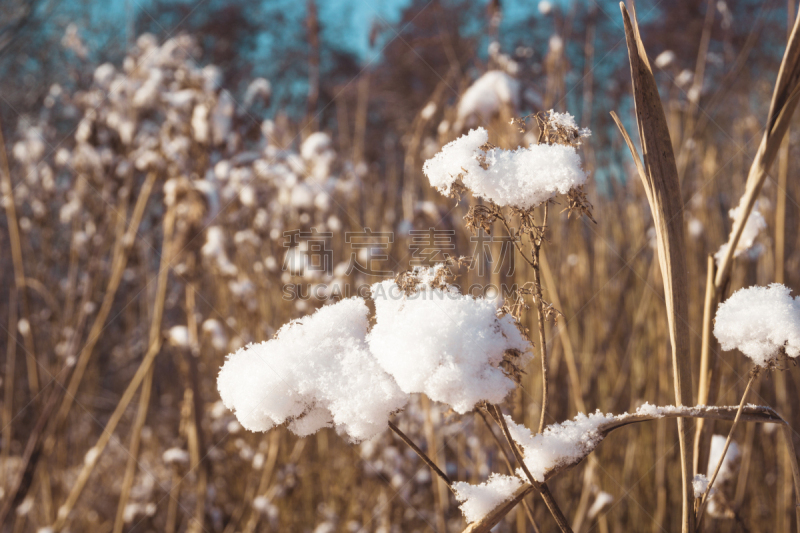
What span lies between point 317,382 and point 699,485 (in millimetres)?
230

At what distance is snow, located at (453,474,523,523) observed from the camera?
0.26 m

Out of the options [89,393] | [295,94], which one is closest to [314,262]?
[89,393]

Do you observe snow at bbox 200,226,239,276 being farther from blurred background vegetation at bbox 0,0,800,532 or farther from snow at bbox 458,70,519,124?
snow at bbox 458,70,519,124

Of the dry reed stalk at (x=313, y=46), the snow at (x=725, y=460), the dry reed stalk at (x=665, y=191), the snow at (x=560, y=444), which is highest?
the dry reed stalk at (x=313, y=46)

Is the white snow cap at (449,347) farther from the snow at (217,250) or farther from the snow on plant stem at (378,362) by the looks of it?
the snow at (217,250)

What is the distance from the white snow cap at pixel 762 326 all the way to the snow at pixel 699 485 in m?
0.08

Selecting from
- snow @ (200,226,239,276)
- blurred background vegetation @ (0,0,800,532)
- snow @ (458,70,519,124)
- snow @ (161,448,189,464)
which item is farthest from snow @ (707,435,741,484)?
snow @ (200,226,239,276)

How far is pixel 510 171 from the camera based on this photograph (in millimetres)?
285

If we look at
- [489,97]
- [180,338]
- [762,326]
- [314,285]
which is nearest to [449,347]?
[762,326]

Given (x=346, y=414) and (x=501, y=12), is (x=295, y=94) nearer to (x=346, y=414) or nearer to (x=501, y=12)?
(x=501, y=12)

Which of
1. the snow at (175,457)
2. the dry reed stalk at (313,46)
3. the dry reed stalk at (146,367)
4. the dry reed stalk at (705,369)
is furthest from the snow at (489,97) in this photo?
the snow at (175,457)

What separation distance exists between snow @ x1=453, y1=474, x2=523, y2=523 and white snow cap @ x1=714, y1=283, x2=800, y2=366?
143mm

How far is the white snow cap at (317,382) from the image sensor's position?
0.27 meters

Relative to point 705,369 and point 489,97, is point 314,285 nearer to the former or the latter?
point 489,97
